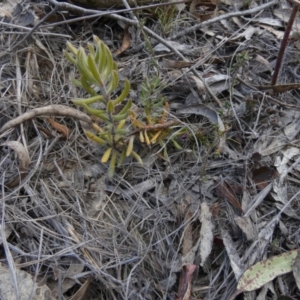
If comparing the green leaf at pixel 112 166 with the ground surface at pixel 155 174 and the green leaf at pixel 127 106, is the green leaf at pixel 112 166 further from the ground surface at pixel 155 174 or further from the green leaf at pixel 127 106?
the green leaf at pixel 127 106

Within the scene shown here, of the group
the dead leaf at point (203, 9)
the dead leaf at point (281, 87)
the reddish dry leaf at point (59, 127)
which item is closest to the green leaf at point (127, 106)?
Answer: the reddish dry leaf at point (59, 127)

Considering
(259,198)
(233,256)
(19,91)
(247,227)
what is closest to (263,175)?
(259,198)

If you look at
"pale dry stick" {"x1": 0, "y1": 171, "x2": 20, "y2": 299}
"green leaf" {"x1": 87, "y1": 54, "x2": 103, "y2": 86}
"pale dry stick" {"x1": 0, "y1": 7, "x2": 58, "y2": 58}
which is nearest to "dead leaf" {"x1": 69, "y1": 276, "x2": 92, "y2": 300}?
"pale dry stick" {"x1": 0, "y1": 171, "x2": 20, "y2": 299}

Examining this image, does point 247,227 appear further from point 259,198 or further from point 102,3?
point 102,3

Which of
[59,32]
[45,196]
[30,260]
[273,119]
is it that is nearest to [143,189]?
[45,196]

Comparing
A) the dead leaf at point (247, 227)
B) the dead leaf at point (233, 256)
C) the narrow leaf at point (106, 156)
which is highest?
the narrow leaf at point (106, 156)

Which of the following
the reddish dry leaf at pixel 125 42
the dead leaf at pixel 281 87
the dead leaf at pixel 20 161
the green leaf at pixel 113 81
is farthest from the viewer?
the reddish dry leaf at pixel 125 42

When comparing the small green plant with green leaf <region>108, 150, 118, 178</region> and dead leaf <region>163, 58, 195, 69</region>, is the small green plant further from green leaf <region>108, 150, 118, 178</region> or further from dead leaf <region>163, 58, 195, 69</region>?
dead leaf <region>163, 58, 195, 69</region>
